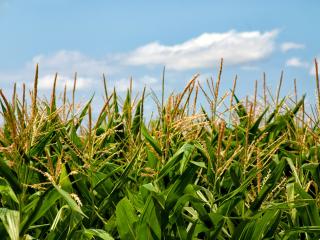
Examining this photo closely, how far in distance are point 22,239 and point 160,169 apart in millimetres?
813

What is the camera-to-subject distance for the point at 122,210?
2.76 metres

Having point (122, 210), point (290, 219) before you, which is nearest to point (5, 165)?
point (122, 210)

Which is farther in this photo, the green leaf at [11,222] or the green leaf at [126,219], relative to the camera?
the green leaf at [126,219]

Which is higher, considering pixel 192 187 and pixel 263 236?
pixel 192 187

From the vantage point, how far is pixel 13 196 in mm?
Answer: 2684

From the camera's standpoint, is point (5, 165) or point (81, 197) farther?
point (81, 197)

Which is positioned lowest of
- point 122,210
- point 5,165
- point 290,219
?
point 290,219

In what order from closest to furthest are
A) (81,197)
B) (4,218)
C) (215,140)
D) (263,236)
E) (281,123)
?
1. (4,218)
2. (263,236)
3. (81,197)
4. (215,140)
5. (281,123)

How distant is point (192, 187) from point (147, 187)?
31 centimetres

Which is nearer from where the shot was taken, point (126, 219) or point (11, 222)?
point (11, 222)

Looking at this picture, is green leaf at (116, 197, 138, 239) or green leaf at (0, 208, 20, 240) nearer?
green leaf at (0, 208, 20, 240)

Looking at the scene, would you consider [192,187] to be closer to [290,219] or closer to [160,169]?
[160,169]

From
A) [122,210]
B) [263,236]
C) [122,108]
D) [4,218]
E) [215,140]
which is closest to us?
[4,218]

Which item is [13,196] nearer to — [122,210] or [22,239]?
[22,239]
